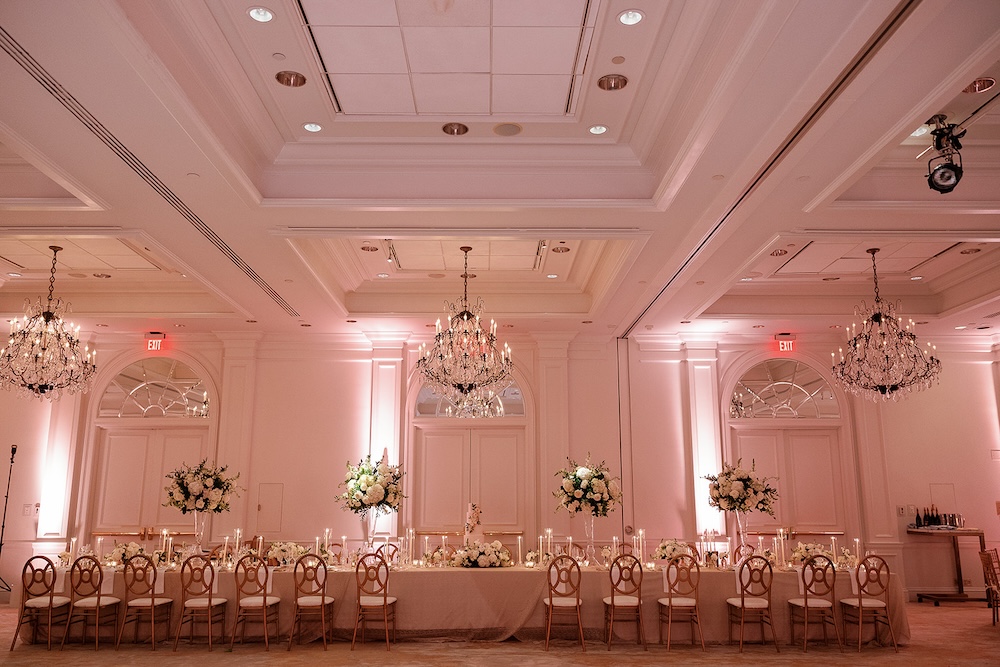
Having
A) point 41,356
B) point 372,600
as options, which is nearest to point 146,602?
point 372,600

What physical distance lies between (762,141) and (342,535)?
916 centimetres

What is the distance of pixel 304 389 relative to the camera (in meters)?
12.7

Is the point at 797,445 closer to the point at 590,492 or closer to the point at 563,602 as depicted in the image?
the point at 590,492

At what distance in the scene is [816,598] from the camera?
8742 mm

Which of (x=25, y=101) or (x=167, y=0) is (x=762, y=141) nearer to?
(x=167, y=0)

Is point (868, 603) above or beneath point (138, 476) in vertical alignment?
beneath

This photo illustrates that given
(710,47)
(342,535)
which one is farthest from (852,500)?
(710,47)

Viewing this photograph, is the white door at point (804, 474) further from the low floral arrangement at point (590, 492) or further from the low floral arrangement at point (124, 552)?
the low floral arrangement at point (124, 552)

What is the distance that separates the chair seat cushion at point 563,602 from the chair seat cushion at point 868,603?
3002 mm

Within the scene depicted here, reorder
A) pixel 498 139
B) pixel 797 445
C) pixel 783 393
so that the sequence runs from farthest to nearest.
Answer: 1. pixel 783 393
2. pixel 797 445
3. pixel 498 139

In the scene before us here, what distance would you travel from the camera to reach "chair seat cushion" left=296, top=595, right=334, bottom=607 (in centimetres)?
861

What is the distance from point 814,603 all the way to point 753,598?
0.65 meters

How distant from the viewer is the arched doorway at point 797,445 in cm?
1266

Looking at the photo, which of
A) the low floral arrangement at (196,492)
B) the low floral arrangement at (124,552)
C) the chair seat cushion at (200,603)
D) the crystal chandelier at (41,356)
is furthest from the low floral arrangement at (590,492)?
the crystal chandelier at (41,356)
